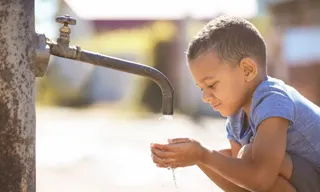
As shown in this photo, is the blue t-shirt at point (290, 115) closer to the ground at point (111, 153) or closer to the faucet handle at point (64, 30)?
the faucet handle at point (64, 30)

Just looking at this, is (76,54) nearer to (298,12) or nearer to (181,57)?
(298,12)

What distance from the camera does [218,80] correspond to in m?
2.18

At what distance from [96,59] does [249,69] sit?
452mm

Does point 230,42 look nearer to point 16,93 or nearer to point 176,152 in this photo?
point 176,152

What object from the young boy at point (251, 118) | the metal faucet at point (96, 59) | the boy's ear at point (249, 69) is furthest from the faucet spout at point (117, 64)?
the boy's ear at point (249, 69)

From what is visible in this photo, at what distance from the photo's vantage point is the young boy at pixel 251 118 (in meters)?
2.06

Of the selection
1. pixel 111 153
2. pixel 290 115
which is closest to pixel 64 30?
pixel 290 115

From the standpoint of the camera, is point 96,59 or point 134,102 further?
point 134,102

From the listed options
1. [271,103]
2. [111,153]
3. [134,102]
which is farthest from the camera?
[134,102]

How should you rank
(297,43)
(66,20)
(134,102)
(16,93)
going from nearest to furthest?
(16,93), (66,20), (297,43), (134,102)

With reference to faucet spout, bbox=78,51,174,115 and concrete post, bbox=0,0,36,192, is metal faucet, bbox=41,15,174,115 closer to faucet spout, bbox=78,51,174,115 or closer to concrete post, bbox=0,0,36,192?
faucet spout, bbox=78,51,174,115

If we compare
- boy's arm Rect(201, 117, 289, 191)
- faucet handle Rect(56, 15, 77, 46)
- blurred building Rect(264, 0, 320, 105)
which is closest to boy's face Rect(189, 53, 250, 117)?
boy's arm Rect(201, 117, 289, 191)

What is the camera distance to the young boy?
2.06 metres

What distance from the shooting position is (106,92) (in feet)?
55.8
